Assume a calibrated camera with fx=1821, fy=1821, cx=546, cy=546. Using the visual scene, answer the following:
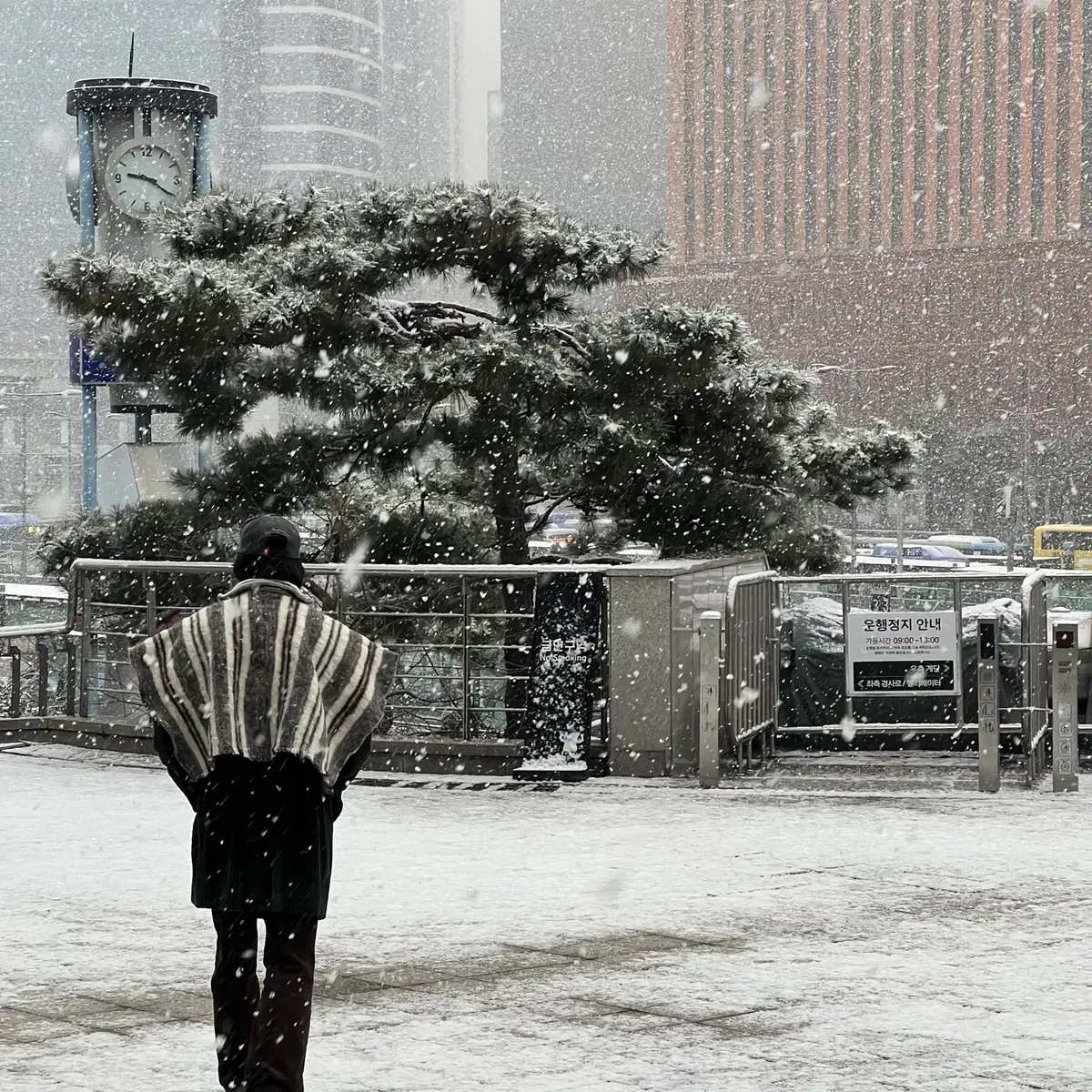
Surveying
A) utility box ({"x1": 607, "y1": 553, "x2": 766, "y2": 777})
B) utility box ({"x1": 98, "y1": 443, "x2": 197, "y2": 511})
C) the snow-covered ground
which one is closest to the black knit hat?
the snow-covered ground

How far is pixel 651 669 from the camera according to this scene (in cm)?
1218

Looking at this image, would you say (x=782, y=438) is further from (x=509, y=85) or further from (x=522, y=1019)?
(x=509, y=85)

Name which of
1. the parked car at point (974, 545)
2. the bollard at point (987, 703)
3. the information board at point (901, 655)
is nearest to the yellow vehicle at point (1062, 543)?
the parked car at point (974, 545)

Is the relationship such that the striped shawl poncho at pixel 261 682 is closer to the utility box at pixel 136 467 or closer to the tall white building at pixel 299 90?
the utility box at pixel 136 467

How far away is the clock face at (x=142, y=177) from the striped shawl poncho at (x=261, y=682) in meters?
16.5

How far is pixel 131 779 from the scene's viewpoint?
12.2 m

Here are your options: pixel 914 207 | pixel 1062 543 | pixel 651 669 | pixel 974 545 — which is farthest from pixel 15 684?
pixel 914 207

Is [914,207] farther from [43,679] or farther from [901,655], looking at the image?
[901,655]

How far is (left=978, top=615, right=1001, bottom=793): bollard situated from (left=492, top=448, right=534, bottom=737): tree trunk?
395 cm

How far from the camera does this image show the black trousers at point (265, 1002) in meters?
4.62

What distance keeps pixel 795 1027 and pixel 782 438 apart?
1216 cm

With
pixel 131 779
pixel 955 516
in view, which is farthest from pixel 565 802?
pixel 955 516

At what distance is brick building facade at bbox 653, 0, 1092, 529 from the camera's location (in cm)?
10162

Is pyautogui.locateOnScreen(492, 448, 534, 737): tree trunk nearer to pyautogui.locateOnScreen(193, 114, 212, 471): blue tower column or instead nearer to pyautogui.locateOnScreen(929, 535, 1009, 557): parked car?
pyautogui.locateOnScreen(193, 114, 212, 471): blue tower column
